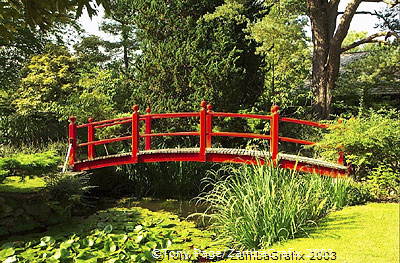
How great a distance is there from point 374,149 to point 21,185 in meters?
6.22

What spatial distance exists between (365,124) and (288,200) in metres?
2.05

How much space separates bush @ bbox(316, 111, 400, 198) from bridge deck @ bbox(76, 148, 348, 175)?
14.9 inches

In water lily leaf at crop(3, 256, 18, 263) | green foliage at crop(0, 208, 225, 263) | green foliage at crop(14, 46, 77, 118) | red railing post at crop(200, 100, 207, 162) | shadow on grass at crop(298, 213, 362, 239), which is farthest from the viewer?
green foliage at crop(14, 46, 77, 118)

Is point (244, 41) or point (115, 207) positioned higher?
point (244, 41)

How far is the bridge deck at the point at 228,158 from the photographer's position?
22.7ft

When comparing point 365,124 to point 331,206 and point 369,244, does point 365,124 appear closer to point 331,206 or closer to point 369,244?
point 331,206

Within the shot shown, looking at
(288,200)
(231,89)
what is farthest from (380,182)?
(231,89)

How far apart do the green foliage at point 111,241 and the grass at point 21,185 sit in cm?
100

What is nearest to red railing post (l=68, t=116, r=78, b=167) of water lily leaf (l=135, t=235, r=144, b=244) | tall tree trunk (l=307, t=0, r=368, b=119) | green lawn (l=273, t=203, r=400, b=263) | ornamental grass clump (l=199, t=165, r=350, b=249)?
water lily leaf (l=135, t=235, r=144, b=244)

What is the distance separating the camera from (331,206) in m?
5.84

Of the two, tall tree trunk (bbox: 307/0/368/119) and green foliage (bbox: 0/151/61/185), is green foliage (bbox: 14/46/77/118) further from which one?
tall tree trunk (bbox: 307/0/368/119)

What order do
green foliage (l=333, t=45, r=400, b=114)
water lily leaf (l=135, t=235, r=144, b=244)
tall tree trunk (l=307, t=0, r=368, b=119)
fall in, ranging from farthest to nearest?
green foliage (l=333, t=45, r=400, b=114)
tall tree trunk (l=307, t=0, r=368, b=119)
water lily leaf (l=135, t=235, r=144, b=244)

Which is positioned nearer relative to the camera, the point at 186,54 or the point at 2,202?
the point at 2,202

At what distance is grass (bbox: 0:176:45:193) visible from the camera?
7308mm
